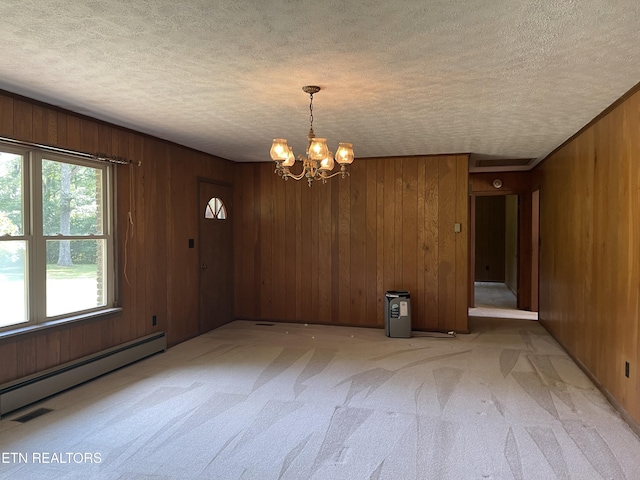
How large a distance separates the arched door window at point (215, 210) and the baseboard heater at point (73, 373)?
180 centimetres

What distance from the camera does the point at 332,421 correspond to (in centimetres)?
302

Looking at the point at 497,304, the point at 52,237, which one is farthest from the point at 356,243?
the point at 52,237

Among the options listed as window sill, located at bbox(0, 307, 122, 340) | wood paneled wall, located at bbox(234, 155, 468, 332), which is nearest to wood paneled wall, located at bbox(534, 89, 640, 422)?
wood paneled wall, located at bbox(234, 155, 468, 332)

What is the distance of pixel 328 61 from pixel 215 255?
13.0ft

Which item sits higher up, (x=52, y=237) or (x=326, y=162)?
(x=326, y=162)

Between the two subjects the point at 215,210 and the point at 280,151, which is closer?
the point at 280,151

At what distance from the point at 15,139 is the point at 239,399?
8.40ft

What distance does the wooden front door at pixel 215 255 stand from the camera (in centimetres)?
564

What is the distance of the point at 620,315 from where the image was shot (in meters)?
3.18

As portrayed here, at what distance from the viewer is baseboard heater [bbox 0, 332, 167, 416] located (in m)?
3.12

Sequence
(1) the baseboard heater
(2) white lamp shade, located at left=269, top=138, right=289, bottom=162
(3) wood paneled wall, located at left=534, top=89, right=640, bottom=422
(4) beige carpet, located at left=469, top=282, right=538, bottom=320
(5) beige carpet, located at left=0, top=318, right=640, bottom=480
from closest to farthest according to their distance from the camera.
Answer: (5) beige carpet, located at left=0, top=318, right=640, bottom=480 < (3) wood paneled wall, located at left=534, top=89, right=640, bottom=422 < (1) the baseboard heater < (2) white lamp shade, located at left=269, top=138, right=289, bottom=162 < (4) beige carpet, located at left=469, top=282, right=538, bottom=320

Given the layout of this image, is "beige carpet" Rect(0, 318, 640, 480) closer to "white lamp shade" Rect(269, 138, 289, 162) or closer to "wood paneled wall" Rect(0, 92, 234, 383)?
"wood paneled wall" Rect(0, 92, 234, 383)

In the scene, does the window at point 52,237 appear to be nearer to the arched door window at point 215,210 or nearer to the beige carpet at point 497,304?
the arched door window at point 215,210

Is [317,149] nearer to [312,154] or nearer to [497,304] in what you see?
[312,154]
